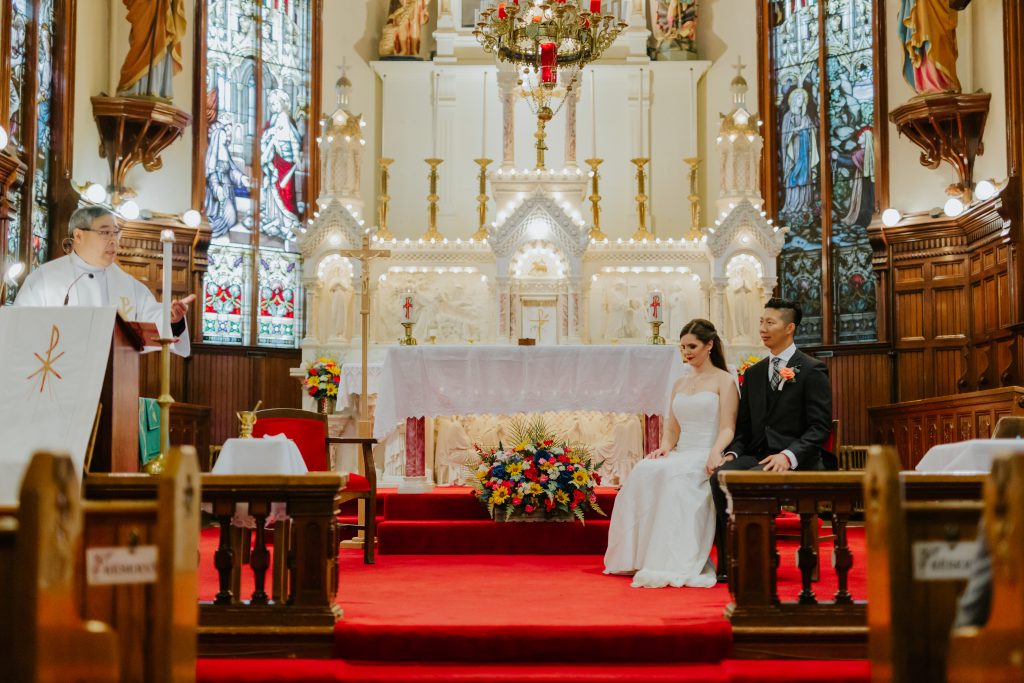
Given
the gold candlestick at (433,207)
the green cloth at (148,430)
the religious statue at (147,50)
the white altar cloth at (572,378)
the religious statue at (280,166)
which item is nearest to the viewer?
the green cloth at (148,430)

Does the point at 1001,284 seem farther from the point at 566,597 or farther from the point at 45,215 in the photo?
the point at 45,215

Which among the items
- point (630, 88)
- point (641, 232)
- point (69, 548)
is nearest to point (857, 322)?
point (641, 232)

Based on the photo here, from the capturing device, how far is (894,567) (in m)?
3.19

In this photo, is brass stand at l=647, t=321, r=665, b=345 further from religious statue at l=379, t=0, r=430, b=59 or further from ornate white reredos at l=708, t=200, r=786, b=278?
religious statue at l=379, t=0, r=430, b=59

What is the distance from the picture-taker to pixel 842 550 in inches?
175

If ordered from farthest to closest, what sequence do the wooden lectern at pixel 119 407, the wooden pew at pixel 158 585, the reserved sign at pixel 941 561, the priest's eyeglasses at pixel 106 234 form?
the priest's eyeglasses at pixel 106 234
the wooden lectern at pixel 119 407
the reserved sign at pixel 941 561
the wooden pew at pixel 158 585

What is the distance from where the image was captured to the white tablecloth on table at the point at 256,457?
5879mm

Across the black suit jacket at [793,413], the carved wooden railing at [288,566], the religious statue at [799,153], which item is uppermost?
the religious statue at [799,153]

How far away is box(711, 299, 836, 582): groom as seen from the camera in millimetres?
5652

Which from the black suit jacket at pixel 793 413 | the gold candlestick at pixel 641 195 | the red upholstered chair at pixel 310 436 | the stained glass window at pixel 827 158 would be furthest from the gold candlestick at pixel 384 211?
the black suit jacket at pixel 793 413

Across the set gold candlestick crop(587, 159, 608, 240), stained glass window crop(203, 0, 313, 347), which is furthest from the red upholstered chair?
stained glass window crop(203, 0, 313, 347)

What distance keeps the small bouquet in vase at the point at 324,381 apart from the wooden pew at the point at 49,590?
23.8 feet

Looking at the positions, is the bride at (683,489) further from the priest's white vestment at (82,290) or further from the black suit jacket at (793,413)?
the priest's white vestment at (82,290)

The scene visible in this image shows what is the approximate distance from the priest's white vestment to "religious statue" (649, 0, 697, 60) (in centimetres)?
916
